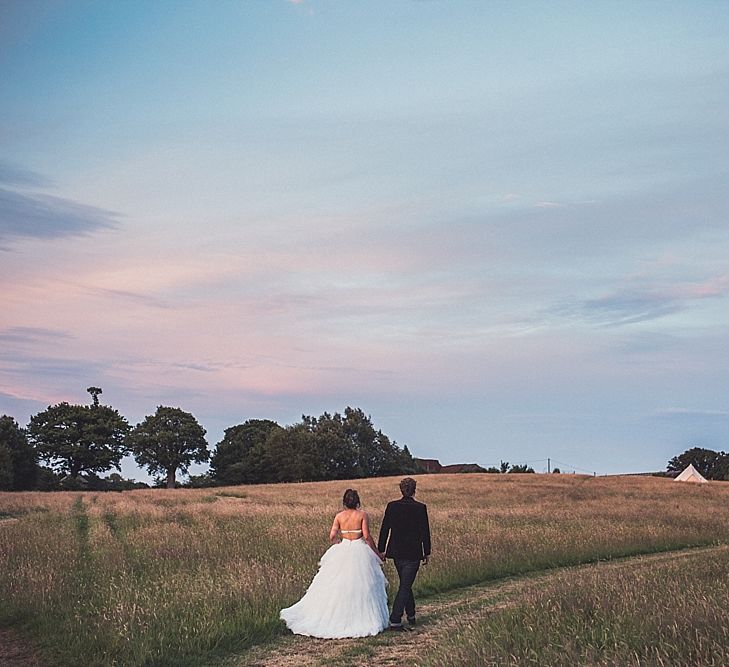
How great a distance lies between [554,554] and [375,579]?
9904 mm

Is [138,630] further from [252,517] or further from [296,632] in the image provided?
[252,517]

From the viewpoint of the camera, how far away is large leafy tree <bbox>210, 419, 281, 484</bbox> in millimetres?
104500

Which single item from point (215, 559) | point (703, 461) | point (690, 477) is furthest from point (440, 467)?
point (215, 559)

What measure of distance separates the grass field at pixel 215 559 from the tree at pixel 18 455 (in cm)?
4873

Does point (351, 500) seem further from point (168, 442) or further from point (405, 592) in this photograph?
point (168, 442)

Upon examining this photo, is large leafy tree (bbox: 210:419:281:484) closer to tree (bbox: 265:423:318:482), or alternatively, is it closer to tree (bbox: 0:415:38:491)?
tree (bbox: 265:423:318:482)

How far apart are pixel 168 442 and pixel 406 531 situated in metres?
89.1

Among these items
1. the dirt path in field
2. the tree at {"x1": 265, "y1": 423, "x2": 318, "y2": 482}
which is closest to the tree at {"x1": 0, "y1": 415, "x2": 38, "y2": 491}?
the tree at {"x1": 265, "y1": 423, "x2": 318, "y2": 482}

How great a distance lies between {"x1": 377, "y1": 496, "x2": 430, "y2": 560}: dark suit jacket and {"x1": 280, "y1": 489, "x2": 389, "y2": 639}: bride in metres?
0.36

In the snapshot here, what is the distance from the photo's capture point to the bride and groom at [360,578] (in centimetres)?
1239

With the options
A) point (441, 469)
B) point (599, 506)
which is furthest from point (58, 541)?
point (441, 469)

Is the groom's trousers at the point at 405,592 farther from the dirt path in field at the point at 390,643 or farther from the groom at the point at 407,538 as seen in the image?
the dirt path in field at the point at 390,643

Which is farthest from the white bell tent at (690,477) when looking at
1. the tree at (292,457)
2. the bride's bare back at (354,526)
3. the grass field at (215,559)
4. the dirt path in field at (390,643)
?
the bride's bare back at (354,526)

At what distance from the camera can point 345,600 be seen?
12.5m
